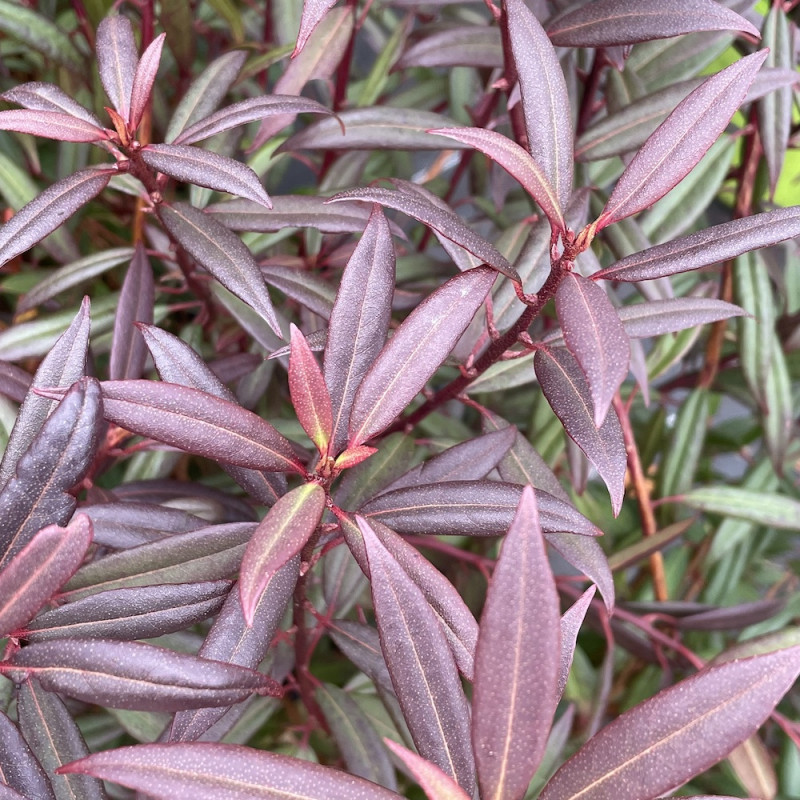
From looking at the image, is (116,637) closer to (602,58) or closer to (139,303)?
(139,303)

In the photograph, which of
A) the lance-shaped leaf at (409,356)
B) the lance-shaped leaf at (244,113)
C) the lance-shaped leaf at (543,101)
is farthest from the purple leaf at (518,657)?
the lance-shaped leaf at (244,113)

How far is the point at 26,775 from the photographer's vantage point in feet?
1.49

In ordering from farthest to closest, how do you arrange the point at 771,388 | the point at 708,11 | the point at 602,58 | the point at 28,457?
the point at 771,388
the point at 602,58
the point at 708,11
the point at 28,457

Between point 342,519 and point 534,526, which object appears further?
point 342,519

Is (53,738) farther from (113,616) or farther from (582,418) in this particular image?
(582,418)

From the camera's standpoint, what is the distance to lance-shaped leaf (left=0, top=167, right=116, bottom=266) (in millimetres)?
547

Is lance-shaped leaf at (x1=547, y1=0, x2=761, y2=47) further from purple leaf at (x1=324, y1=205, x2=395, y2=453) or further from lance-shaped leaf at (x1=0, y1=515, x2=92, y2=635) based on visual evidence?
lance-shaped leaf at (x1=0, y1=515, x2=92, y2=635)

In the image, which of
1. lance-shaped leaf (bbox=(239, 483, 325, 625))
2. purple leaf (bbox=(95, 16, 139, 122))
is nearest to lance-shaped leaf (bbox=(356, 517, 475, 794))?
lance-shaped leaf (bbox=(239, 483, 325, 625))

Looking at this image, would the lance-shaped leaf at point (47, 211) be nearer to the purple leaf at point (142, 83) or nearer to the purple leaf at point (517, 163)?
the purple leaf at point (142, 83)

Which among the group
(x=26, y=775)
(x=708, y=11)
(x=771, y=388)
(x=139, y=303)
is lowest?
(x=26, y=775)

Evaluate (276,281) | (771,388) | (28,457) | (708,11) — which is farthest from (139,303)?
(771,388)

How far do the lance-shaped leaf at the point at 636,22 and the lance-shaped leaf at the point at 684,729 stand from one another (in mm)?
469

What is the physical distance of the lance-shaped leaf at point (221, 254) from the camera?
1.90 ft

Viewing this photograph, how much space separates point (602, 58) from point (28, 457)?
695mm
